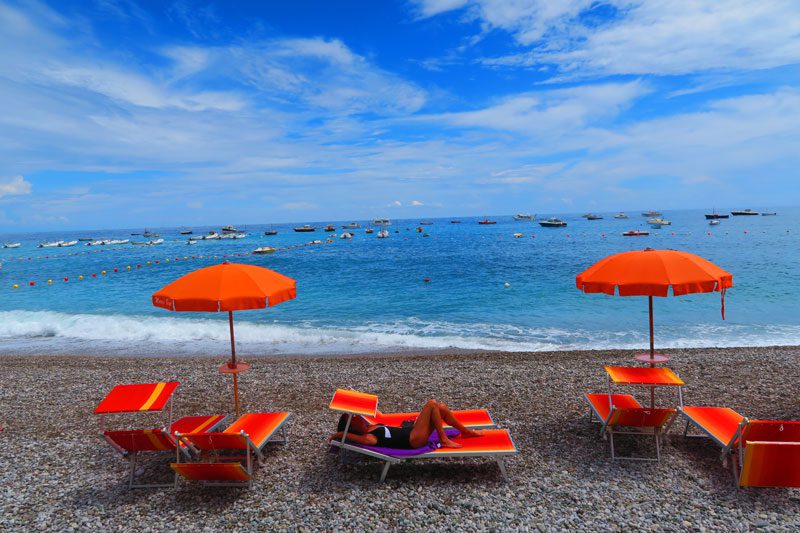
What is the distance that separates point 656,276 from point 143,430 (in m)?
6.34

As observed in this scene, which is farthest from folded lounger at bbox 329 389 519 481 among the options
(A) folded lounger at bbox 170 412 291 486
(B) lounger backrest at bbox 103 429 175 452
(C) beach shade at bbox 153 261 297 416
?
(B) lounger backrest at bbox 103 429 175 452

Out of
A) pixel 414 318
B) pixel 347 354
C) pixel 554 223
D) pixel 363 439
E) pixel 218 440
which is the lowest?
pixel 414 318

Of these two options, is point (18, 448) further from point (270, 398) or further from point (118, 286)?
point (118, 286)

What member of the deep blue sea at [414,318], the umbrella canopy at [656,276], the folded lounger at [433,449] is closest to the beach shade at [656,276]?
the umbrella canopy at [656,276]

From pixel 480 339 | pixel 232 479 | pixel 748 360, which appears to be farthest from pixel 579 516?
pixel 480 339

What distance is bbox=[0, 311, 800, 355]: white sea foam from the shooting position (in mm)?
15375

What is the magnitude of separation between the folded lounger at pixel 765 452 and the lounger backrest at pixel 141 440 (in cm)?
624

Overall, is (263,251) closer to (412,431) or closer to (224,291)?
(224,291)

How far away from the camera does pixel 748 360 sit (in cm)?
1069

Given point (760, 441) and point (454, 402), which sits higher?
point (760, 441)

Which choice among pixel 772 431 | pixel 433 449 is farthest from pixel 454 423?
pixel 772 431

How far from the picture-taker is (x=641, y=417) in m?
5.90

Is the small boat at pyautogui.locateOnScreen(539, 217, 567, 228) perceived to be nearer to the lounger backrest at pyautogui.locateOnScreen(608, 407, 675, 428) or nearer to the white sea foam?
the white sea foam

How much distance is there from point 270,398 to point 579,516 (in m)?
6.00
